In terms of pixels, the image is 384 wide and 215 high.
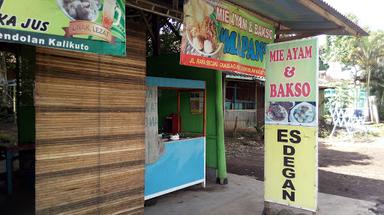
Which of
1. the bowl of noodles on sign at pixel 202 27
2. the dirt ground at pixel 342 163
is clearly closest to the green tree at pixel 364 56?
the dirt ground at pixel 342 163

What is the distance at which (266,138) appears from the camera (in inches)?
197

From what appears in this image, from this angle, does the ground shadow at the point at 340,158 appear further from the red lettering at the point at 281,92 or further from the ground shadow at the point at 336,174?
the red lettering at the point at 281,92

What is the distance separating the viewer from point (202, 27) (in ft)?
13.9

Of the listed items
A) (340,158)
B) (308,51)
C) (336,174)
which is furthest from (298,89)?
(340,158)

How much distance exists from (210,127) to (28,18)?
4.71 metres

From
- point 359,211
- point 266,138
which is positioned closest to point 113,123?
point 266,138

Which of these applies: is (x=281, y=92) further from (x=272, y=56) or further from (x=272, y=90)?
(x=272, y=56)

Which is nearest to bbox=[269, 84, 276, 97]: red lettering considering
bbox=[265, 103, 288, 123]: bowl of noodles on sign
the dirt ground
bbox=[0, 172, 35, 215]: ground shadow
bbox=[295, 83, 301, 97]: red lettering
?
bbox=[265, 103, 288, 123]: bowl of noodles on sign

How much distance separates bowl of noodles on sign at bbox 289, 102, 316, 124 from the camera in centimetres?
452

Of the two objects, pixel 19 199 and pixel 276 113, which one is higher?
pixel 276 113

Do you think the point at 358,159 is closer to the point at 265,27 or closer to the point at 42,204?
the point at 265,27

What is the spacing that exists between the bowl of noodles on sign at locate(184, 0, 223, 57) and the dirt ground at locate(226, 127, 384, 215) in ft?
11.8

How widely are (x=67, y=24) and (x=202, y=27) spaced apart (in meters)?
1.83

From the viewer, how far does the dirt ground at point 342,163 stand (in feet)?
22.7
